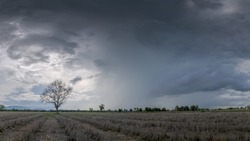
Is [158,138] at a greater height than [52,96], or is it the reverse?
[52,96]

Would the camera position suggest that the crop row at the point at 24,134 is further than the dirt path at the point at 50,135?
No

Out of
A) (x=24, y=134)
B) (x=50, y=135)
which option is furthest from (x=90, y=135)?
(x=24, y=134)

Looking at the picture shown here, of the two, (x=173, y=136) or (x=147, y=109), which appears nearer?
(x=173, y=136)

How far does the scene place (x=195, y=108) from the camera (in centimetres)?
12394

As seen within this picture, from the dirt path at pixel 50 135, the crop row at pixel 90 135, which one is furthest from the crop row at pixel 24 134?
the crop row at pixel 90 135

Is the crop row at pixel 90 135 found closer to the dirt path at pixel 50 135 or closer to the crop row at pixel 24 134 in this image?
the dirt path at pixel 50 135

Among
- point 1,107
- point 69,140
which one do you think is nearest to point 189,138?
point 69,140

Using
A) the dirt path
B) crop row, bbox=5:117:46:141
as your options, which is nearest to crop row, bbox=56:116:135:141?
the dirt path

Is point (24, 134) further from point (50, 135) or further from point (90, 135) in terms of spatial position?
point (90, 135)

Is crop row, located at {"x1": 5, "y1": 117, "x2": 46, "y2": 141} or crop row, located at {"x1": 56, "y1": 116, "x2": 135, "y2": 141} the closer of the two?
crop row, located at {"x1": 56, "y1": 116, "x2": 135, "y2": 141}

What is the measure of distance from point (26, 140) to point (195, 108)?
111 m

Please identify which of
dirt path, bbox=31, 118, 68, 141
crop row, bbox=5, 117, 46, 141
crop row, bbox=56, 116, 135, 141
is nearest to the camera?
crop row, bbox=56, 116, 135, 141

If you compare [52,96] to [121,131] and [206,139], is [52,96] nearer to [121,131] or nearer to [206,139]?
[121,131]

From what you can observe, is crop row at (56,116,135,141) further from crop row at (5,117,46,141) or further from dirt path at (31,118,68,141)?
crop row at (5,117,46,141)
